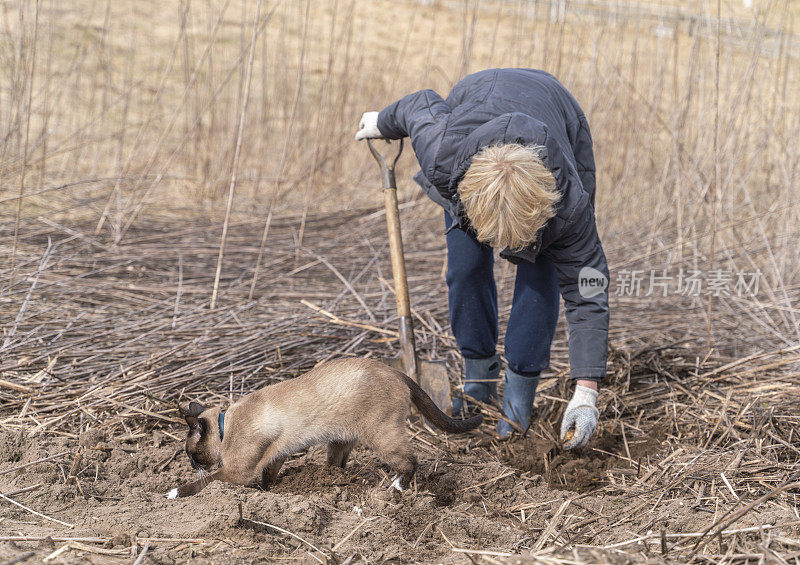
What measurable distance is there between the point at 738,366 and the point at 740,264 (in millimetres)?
1991

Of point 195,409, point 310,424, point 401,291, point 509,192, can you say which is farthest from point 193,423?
point 509,192

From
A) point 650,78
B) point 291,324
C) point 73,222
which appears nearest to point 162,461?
point 291,324

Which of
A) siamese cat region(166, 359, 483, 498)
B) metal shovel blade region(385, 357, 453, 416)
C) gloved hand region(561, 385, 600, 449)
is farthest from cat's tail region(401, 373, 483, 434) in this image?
gloved hand region(561, 385, 600, 449)

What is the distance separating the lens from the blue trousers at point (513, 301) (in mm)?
2834

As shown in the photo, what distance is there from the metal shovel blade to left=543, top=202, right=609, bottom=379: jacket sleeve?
0.61m

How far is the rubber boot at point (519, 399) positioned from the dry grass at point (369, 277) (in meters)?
0.11

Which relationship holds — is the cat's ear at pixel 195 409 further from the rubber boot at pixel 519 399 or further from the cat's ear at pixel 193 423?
the rubber boot at pixel 519 399

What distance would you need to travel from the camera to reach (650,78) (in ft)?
18.7

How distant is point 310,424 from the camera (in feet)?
8.05

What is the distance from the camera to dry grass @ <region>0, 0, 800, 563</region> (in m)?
2.70

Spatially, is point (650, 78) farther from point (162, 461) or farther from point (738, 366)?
point (162, 461)

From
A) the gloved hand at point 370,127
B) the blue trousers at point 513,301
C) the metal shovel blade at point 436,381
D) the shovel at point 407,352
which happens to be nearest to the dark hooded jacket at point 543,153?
the blue trousers at point 513,301

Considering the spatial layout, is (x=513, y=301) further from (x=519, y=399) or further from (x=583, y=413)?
(x=583, y=413)

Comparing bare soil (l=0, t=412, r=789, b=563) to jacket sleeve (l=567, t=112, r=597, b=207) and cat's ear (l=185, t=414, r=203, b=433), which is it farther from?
jacket sleeve (l=567, t=112, r=597, b=207)
